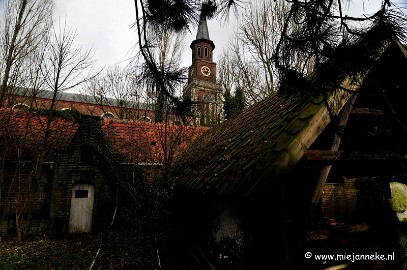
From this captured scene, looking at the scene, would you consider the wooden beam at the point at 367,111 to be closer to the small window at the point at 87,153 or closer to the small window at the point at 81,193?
the small window at the point at 87,153

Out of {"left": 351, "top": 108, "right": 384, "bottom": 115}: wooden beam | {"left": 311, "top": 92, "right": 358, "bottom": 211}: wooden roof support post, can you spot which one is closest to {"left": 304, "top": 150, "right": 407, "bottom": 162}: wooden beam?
{"left": 311, "top": 92, "right": 358, "bottom": 211}: wooden roof support post

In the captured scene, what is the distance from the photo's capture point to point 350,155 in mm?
3389

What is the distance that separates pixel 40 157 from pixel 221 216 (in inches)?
410

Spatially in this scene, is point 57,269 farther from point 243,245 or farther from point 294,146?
point 294,146

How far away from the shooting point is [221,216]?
5324mm

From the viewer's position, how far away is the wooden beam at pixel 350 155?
3117 mm

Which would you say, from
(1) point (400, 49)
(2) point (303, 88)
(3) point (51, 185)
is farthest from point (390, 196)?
(3) point (51, 185)

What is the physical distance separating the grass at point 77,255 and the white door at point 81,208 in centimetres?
191

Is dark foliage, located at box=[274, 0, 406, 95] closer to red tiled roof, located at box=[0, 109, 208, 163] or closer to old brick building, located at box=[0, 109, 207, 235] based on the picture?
red tiled roof, located at box=[0, 109, 208, 163]

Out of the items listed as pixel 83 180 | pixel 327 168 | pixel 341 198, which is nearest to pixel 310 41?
pixel 327 168

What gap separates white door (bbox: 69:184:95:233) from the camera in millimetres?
13035

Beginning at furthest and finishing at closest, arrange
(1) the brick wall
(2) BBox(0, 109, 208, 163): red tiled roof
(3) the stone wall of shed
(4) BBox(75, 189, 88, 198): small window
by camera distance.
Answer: (4) BBox(75, 189, 88, 198): small window
(3) the stone wall of shed
(1) the brick wall
(2) BBox(0, 109, 208, 163): red tiled roof

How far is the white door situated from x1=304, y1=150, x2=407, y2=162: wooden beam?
41.9ft

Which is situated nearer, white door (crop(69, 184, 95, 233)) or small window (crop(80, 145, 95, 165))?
white door (crop(69, 184, 95, 233))
